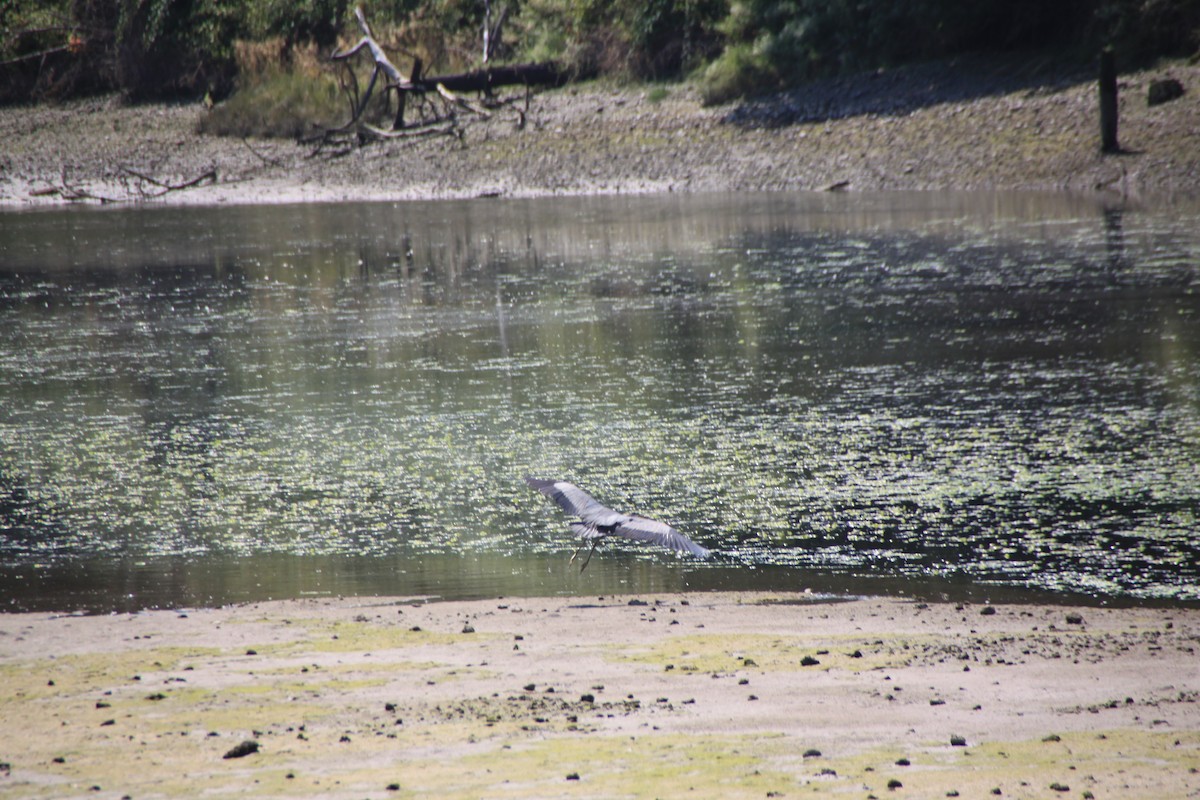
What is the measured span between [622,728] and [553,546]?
10.2 ft

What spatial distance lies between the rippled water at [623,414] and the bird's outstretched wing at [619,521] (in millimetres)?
712

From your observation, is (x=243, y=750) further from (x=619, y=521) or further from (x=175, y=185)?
(x=175, y=185)

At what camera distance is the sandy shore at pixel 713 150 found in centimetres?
2561

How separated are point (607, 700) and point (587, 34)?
104 feet

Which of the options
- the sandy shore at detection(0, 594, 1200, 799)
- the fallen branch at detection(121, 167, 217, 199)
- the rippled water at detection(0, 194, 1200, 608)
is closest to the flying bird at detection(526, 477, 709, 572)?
the sandy shore at detection(0, 594, 1200, 799)

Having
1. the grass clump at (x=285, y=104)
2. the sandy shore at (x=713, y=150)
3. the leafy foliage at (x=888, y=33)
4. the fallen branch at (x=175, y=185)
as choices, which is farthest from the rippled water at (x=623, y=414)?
the grass clump at (x=285, y=104)

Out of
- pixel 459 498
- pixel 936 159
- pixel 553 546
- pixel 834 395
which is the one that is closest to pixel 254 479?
pixel 459 498

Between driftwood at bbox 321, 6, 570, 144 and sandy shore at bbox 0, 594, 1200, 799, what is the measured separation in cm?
2627

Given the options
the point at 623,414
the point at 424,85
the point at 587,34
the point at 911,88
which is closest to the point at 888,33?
the point at 911,88

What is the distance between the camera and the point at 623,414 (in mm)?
11469

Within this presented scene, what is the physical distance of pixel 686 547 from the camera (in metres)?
6.12

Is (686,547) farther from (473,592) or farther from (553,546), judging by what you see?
(553,546)

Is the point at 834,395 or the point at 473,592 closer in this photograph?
the point at 473,592

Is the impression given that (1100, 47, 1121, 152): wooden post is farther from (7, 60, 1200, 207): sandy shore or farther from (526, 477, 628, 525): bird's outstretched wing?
(526, 477, 628, 525): bird's outstretched wing
